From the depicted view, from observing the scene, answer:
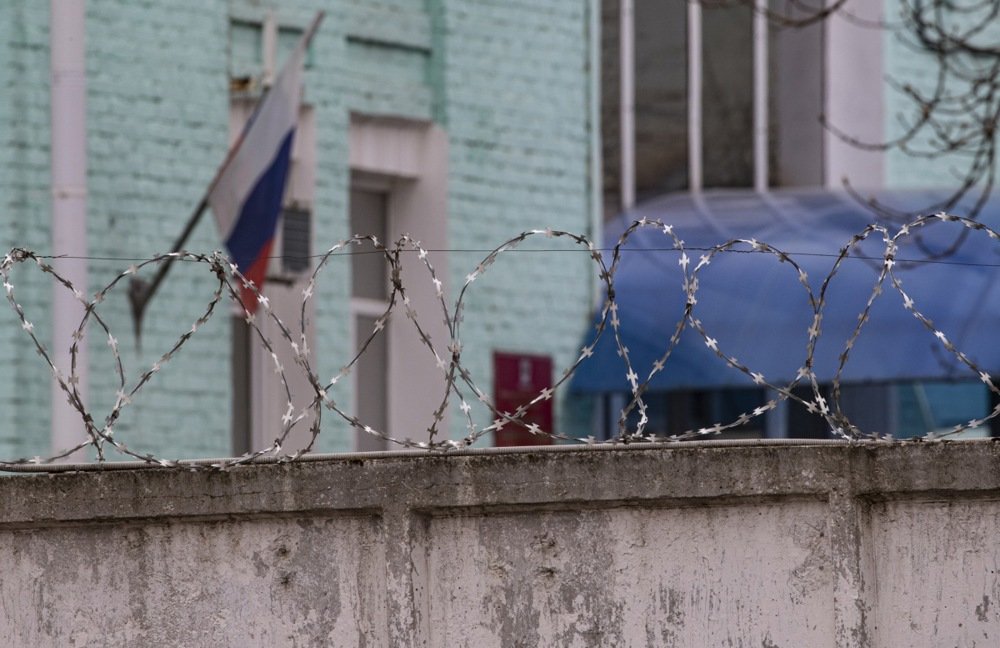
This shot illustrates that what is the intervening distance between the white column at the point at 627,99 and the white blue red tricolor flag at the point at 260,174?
4.25 metres

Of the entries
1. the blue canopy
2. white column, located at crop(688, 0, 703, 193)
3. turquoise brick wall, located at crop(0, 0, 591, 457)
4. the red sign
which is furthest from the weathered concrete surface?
white column, located at crop(688, 0, 703, 193)

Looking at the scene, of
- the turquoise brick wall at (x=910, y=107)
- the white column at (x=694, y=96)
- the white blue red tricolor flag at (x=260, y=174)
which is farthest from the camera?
the turquoise brick wall at (x=910, y=107)

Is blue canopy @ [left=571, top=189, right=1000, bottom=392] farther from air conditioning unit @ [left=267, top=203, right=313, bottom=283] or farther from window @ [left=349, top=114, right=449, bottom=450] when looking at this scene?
air conditioning unit @ [left=267, top=203, right=313, bottom=283]

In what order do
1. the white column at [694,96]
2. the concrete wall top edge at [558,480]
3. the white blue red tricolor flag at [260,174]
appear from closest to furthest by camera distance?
the concrete wall top edge at [558,480], the white blue red tricolor flag at [260,174], the white column at [694,96]

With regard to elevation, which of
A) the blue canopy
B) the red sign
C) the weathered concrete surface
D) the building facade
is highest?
the building facade

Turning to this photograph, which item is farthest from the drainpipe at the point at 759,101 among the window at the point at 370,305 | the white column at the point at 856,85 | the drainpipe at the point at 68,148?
the drainpipe at the point at 68,148

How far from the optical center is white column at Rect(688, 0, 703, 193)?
53.4 ft

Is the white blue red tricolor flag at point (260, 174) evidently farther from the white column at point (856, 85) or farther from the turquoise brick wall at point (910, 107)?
the turquoise brick wall at point (910, 107)

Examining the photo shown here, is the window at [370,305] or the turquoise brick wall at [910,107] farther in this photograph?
the turquoise brick wall at [910,107]

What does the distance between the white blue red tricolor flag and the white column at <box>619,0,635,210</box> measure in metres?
4.25

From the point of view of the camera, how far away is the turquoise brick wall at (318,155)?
1216 centimetres

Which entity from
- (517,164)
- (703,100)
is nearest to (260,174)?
(517,164)

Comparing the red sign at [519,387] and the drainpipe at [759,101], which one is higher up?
the drainpipe at [759,101]

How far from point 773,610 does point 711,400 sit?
9.92m
